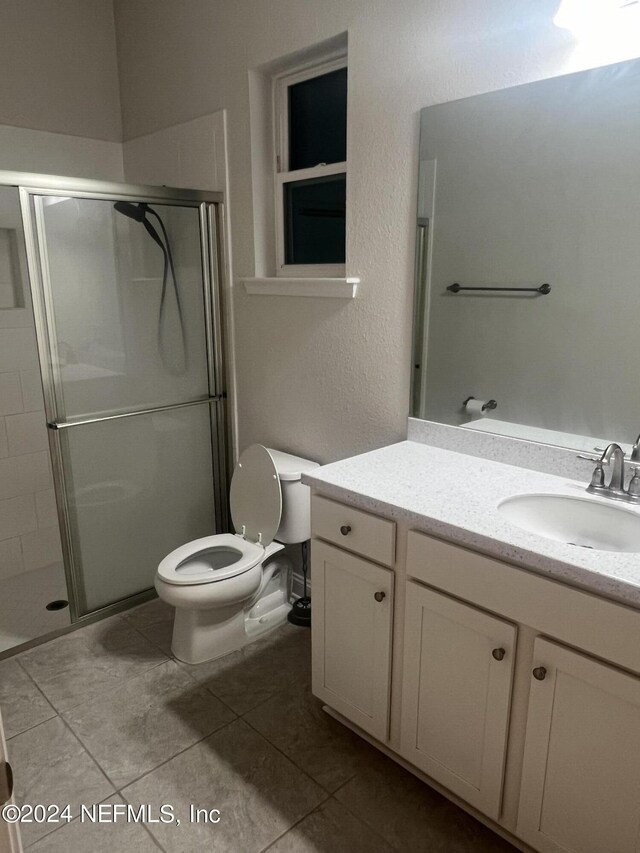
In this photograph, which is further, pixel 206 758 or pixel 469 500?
pixel 206 758

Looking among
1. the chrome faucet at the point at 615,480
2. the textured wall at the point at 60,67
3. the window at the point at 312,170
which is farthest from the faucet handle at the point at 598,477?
the textured wall at the point at 60,67

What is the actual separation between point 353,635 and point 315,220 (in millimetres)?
1626

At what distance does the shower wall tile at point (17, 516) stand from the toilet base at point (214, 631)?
113 cm

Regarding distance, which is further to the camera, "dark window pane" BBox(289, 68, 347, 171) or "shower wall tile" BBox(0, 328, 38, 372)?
"shower wall tile" BBox(0, 328, 38, 372)

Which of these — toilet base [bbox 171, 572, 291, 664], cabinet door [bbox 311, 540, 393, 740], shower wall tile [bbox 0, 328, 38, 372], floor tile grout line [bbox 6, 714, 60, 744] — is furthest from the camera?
shower wall tile [bbox 0, 328, 38, 372]

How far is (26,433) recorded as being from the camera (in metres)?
2.92

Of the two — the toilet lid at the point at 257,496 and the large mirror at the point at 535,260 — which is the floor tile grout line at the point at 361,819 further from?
the large mirror at the point at 535,260

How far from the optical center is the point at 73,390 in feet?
7.74

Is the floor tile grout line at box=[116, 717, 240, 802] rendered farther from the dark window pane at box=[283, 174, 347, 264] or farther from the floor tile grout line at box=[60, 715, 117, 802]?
the dark window pane at box=[283, 174, 347, 264]

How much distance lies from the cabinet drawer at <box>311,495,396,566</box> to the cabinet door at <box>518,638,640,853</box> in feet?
1.48

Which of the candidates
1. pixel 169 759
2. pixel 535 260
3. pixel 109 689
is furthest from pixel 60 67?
pixel 169 759

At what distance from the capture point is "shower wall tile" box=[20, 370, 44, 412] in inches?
113

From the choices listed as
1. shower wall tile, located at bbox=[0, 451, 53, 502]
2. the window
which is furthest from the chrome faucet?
shower wall tile, located at bbox=[0, 451, 53, 502]

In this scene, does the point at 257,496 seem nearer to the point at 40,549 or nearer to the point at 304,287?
the point at 304,287
